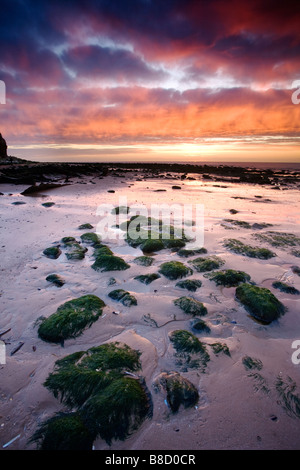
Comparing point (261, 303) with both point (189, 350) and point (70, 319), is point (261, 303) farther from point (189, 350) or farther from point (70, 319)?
point (70, 319)

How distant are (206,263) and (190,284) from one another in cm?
96

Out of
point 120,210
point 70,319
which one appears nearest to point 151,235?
point 120,210

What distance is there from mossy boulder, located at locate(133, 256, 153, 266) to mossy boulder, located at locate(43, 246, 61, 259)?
186 centimetres

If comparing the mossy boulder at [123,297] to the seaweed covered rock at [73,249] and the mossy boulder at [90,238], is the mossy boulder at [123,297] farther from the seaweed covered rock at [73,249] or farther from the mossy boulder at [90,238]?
the mossy boulder at [90,238]

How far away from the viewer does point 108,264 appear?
190 inches

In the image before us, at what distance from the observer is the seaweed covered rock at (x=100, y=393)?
6.53 feet

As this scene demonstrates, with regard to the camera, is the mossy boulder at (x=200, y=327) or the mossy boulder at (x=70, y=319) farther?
the mossy boulder at (x=200, y=327)

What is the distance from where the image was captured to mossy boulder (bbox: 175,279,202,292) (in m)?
4.14

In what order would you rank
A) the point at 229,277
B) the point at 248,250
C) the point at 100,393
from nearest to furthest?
the point at 100,393, the point at 229,277, the point at 248,250

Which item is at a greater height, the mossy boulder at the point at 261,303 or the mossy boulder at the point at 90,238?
the mossy boulder at the point at 90,238

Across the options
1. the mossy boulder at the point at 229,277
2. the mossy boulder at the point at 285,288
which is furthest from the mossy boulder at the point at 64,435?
the mossy boulder at the point at 285,288

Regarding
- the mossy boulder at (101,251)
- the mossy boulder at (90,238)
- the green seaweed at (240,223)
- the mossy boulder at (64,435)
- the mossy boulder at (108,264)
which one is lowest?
the mossy boulder at (64,435)

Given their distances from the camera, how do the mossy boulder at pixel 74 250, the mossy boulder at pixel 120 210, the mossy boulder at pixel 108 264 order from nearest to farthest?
the mossy boulder at pixel 108 264
the mossy boulder at pixel 74 250
the mossy boulder at pixel 120 210

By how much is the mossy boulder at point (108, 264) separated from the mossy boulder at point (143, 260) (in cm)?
29
